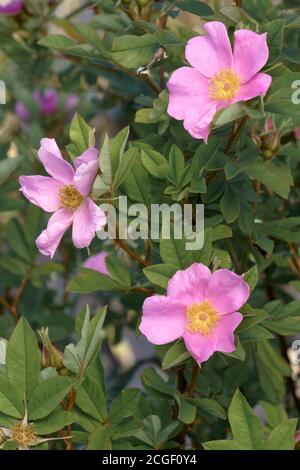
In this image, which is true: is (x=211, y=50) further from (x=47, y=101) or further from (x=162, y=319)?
(x=47, y=101)

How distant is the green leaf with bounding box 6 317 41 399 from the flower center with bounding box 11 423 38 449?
0.07ft

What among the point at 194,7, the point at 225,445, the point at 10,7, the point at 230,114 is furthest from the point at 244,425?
the point at 10,7

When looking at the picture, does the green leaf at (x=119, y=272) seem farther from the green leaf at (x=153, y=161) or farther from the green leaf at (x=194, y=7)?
the green leaf at (x=194, y=7)

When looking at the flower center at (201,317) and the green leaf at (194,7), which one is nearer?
the flower center at (201,317)

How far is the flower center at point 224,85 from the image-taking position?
0.67 meters

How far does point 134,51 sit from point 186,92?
8cm

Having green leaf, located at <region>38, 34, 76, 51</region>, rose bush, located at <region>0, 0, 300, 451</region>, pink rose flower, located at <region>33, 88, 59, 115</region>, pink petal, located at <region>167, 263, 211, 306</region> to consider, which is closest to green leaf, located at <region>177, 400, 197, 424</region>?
rose bush, located at <region>0, 0, 300, 451</region>

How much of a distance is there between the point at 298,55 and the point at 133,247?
27cm

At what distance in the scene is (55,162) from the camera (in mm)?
678

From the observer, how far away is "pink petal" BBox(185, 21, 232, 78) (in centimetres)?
68

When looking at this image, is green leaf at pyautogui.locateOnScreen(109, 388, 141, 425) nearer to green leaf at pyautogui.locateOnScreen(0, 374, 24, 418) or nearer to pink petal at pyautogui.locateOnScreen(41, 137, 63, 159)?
green leaf at pyautogui.locateOnScreen(0, 374, 24, 418)

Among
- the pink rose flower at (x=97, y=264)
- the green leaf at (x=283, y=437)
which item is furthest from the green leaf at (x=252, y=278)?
the pink rose flower at (x=97, y=264)

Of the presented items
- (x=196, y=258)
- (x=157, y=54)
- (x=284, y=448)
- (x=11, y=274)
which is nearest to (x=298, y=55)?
(x=157, y=54)

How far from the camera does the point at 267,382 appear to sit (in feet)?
2.88
